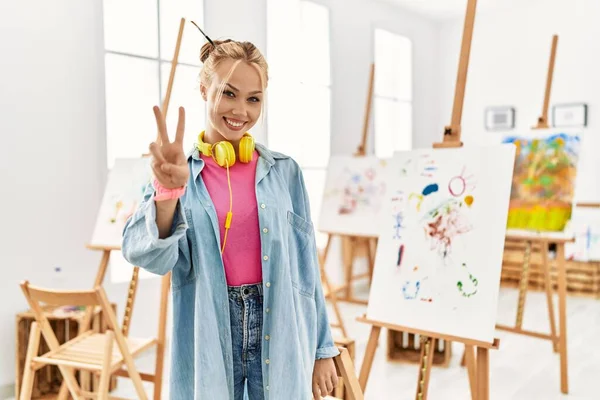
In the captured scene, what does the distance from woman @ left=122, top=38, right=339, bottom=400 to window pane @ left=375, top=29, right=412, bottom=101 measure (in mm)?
4271

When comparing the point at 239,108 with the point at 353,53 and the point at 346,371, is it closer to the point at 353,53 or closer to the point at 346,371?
the point at 346,371

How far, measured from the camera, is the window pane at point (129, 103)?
332 cm

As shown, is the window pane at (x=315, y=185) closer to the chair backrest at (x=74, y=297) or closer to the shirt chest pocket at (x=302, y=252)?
the chair backrest at (x=74, y=297)

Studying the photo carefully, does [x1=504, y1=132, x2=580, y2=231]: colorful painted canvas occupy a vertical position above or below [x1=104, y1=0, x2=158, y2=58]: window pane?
below

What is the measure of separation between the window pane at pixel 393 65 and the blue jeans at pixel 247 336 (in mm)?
4374

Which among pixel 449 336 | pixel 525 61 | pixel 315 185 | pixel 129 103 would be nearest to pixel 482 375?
pixel 449 336

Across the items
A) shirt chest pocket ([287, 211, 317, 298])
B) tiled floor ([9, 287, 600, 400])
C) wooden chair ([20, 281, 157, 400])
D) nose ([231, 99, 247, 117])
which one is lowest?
tiled floor ([9, 287, 600, 400])

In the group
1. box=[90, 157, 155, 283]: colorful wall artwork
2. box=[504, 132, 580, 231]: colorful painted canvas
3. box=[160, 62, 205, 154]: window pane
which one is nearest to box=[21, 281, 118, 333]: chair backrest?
box=[90, 157, 155, 283]: colorful wall artwork

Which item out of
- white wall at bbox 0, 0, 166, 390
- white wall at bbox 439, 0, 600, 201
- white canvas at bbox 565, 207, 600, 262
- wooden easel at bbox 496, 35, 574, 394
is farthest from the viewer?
white wall at bbox 439, 0, 600, 201

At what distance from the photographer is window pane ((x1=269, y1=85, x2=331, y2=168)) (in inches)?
169

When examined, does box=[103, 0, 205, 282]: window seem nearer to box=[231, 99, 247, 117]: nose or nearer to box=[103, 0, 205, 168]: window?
box=[103, 0, 205, 168]: window

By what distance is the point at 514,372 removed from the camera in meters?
3.21

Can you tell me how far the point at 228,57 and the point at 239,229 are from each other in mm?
372

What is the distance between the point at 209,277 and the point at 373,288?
42.9 inches
